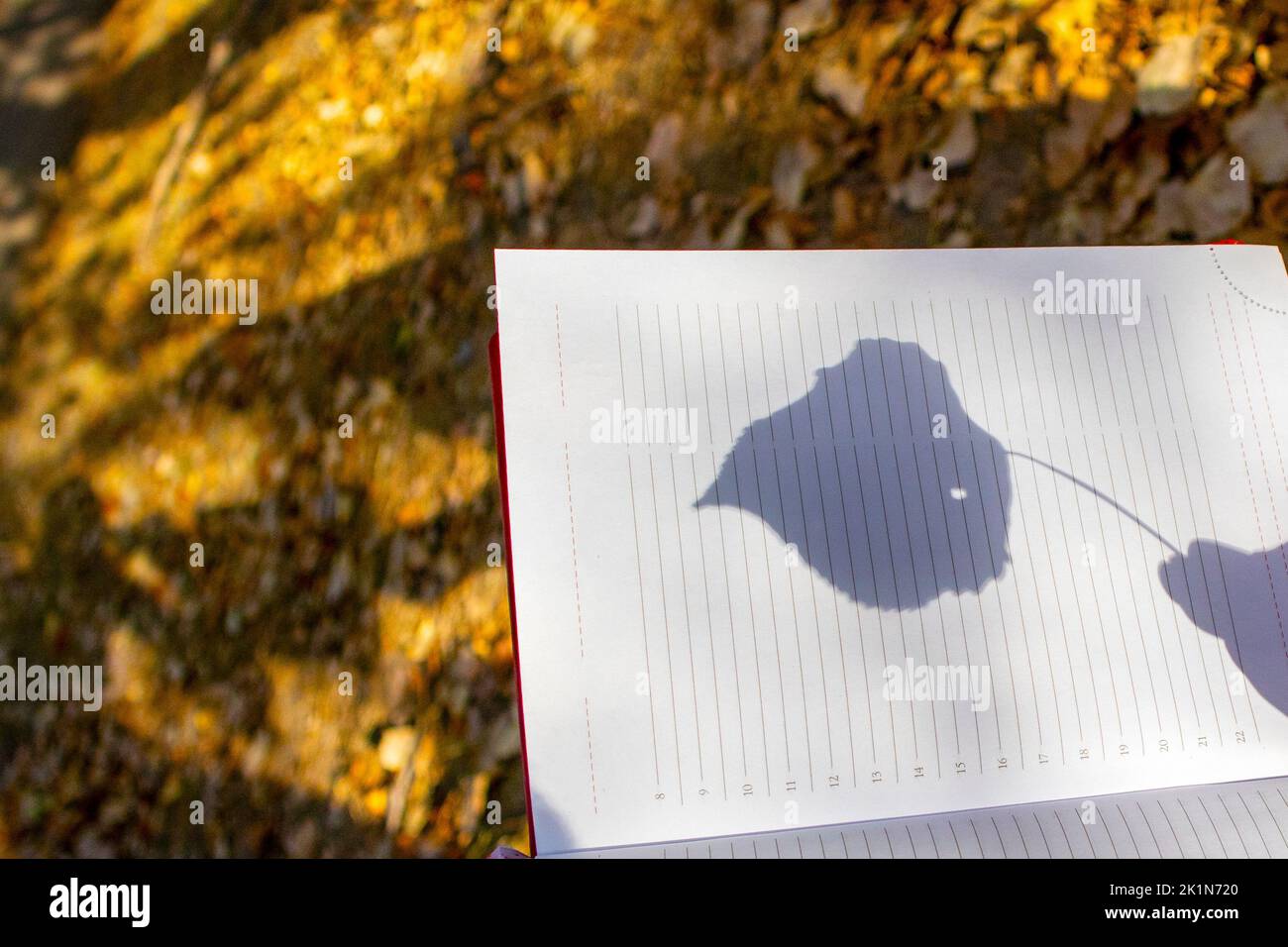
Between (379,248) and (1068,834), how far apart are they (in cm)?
Result: 103

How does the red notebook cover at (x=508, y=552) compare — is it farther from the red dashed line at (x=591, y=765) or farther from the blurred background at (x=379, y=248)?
the blurred background at (x=379, y=248)

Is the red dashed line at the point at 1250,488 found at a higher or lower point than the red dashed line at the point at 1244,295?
lower

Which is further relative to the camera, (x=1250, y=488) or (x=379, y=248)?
(x=379, y=248)

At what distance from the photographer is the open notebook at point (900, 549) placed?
0.65 m

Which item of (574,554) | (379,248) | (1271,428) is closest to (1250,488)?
(1271,428)

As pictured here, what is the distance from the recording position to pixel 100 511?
1.43 m

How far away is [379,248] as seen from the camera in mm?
1295

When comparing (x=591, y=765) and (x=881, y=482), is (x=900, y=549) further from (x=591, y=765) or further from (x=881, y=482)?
(x=591, y=765)

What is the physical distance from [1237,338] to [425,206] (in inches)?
35.5

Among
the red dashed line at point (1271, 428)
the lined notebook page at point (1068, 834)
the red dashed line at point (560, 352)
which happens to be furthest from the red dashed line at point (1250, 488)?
the red dashed line at point (560, 352)

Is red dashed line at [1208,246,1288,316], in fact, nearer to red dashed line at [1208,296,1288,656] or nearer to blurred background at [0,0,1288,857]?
red dashed line at [1208,296,1288,656]

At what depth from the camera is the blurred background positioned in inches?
37.4

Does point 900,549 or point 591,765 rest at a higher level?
point 900,549
